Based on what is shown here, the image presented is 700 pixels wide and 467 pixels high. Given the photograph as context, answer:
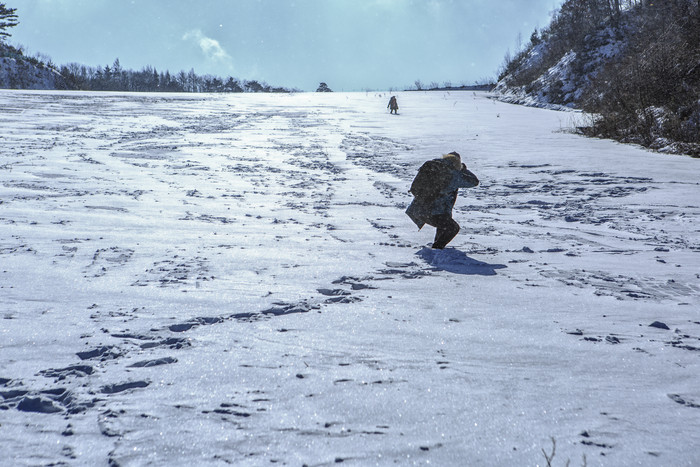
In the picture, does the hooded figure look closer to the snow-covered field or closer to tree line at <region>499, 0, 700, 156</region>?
the snow-covered field

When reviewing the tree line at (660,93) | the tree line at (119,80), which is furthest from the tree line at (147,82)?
the tree line at (660,93)

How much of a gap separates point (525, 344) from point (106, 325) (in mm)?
2427

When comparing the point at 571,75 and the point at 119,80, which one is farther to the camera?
the point at 119,80

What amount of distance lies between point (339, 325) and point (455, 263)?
69.2 inches

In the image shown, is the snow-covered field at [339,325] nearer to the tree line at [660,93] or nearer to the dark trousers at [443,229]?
the dark trousers at [443,229]

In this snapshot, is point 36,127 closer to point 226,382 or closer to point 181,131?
point 181,131

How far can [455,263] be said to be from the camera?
4652 millimetres

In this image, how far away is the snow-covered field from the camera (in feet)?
6.88

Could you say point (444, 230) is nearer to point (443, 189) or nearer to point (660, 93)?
point (443, 189)

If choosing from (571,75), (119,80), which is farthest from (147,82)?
(571,75)

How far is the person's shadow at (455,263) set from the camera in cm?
446

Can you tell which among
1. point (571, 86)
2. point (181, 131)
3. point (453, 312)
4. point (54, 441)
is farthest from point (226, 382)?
point (571, 86)

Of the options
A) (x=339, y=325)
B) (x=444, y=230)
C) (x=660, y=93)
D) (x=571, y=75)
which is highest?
(x=571, y=75)

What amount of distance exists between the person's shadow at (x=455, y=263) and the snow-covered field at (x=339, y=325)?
32 mm
